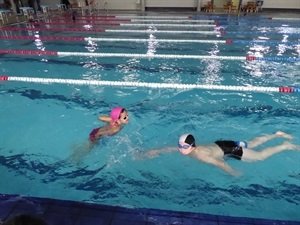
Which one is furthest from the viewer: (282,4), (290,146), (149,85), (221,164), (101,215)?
(282,4)

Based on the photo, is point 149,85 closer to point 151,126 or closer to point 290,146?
point 151,126

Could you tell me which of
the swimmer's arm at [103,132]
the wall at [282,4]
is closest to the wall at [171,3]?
the wall at [282,4]

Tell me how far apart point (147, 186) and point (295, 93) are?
157 inches

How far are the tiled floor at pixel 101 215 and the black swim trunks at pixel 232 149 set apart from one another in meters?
1.11

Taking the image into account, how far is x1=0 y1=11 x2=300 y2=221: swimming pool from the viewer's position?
124 inches

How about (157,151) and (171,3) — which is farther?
(171,3)

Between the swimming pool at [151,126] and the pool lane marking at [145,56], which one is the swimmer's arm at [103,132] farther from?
the pool lane marking at [145,56]

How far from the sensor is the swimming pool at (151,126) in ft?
10.3

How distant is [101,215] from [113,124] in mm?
1566

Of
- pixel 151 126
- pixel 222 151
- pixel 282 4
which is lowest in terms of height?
pixel 151 126

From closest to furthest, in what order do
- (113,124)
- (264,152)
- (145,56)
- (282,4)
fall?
(264,152) → (113,124) → (145,56) → (282,4)

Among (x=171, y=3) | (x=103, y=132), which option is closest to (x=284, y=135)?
(x=103, y=132)

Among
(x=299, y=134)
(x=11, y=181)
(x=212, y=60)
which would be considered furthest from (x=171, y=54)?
(x=11, y=181)

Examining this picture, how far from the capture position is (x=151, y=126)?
454 cm
